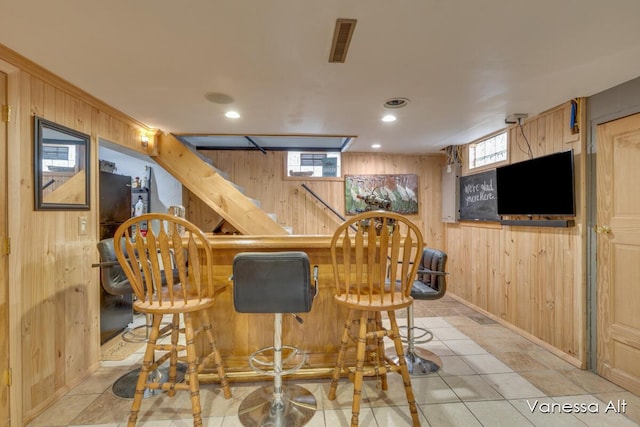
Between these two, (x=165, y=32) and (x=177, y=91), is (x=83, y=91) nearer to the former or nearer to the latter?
(x=177, y=91)

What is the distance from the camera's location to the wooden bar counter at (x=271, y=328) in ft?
7.00

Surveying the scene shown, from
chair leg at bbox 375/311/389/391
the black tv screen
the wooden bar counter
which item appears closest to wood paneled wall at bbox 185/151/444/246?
the black tv screen

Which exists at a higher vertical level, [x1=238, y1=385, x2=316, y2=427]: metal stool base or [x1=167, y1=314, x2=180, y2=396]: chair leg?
[x1=167, y1=314, x2=180, y2=396]: chair leg

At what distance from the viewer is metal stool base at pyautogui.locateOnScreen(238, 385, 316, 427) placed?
5.79 ft

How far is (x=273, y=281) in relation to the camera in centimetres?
157

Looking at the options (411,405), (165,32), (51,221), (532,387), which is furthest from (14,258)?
(532,387)

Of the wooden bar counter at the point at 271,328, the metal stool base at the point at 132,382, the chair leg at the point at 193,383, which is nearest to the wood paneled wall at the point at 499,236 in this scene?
the wooden bar counter at the point at 271,328

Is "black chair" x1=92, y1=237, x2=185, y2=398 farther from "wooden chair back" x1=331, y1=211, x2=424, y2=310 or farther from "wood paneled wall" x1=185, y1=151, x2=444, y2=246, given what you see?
"wood paneled wall" x1=185, y1=151, x2=444, y2=246

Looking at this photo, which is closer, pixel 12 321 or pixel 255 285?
pixel 255 285

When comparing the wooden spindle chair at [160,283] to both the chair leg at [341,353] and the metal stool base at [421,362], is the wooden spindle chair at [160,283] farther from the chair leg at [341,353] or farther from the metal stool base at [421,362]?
the metal stool base at [421,362]

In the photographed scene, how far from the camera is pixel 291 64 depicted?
6.07 feet

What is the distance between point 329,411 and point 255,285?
1004mm

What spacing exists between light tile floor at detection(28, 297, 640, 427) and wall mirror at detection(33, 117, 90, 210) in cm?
134

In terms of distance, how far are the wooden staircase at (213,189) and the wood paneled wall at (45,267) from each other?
0.95 m
